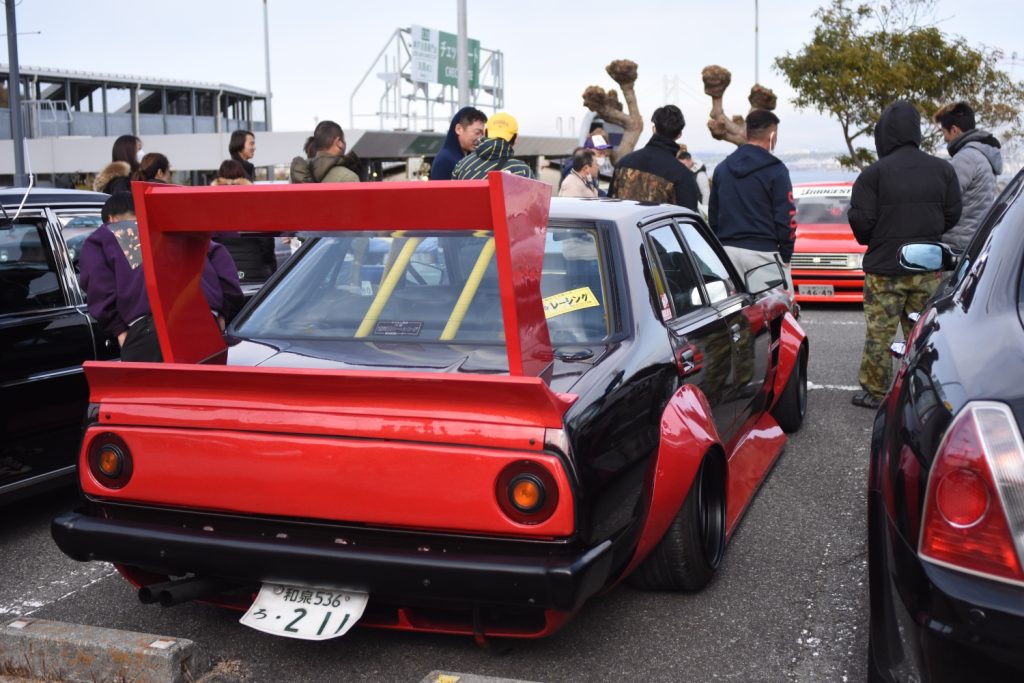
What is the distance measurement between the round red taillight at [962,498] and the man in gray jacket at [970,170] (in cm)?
579

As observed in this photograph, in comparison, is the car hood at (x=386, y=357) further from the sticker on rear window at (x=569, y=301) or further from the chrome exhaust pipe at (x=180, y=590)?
the chrome exhaust pipe at (x=180, y=590)

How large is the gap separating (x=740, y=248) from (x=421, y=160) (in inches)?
1065

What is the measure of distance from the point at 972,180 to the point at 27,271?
6.03 meters

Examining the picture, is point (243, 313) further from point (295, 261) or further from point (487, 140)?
point (487, 140)

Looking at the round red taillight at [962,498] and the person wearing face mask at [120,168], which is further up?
the person wearing face mask at [120,168]

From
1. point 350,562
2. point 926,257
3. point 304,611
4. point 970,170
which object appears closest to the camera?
point 350,562

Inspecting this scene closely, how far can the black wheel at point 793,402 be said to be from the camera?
6.15m

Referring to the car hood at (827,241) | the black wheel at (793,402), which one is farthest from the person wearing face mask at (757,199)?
the car hood at (827,241)

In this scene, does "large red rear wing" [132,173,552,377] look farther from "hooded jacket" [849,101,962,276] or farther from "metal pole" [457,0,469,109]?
"metal pole" [457,0,469,109]

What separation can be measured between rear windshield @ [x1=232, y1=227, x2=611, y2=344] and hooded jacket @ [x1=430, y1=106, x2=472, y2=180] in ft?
9.34

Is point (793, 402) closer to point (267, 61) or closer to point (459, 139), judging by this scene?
point (459, 139)

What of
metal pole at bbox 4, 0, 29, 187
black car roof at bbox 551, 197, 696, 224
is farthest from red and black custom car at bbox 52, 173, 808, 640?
metal pole at bbox 4, 0, 29, 187

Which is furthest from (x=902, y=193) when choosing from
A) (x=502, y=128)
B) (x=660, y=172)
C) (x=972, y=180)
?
(x=502, y=128)

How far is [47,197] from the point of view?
5.22 metres
